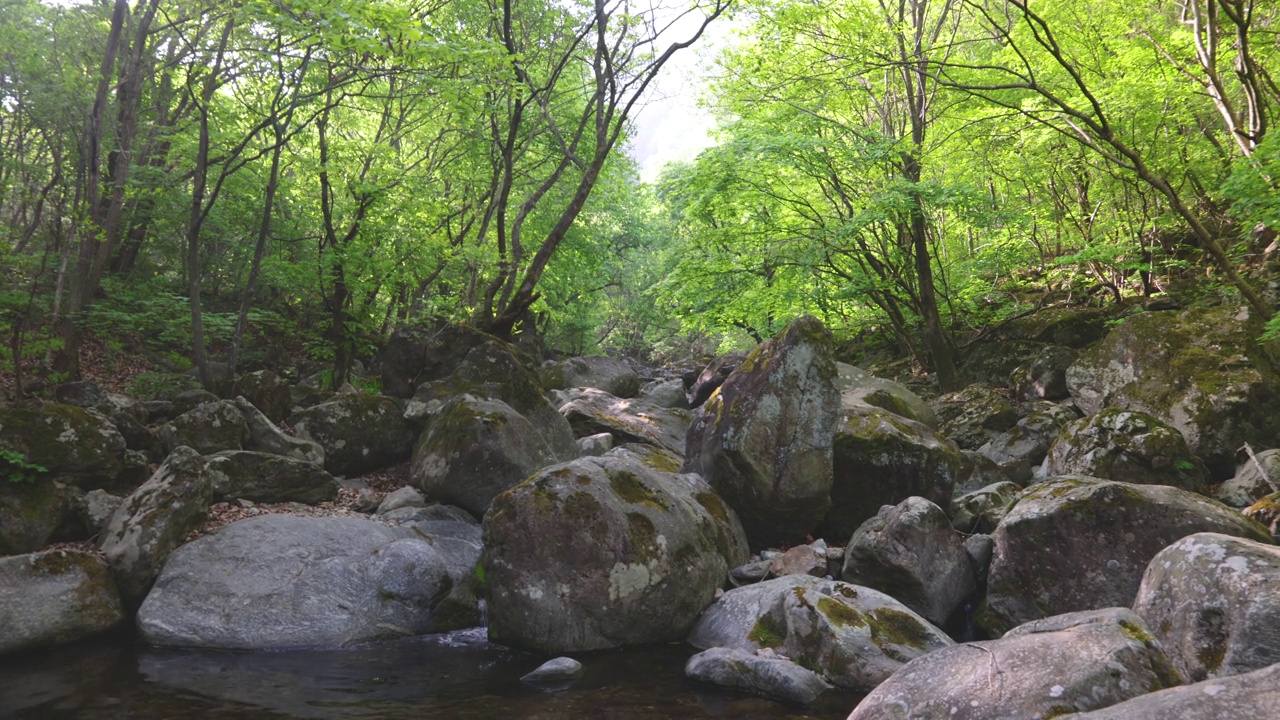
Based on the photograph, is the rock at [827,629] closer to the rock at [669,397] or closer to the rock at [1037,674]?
the rock at [1037,674]

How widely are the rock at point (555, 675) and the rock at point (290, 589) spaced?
Answer: 188 centimetres

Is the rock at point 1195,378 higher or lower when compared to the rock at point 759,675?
higher

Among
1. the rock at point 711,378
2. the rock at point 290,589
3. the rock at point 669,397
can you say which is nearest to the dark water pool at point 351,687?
the rock at point 290,589

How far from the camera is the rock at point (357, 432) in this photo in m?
11.6

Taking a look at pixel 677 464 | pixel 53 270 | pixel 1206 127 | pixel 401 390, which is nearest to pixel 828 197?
pixel 1206 127

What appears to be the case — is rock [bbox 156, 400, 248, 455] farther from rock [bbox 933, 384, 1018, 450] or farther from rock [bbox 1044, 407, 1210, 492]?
rock [bbox 933, 384, 1018, 450]

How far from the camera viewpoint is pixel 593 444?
12.4 metres

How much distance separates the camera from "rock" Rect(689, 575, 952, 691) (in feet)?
19.5

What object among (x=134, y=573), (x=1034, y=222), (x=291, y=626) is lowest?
(x=291, y=626)

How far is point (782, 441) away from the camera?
917 centimetres

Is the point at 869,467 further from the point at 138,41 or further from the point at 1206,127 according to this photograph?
the point at 138,41

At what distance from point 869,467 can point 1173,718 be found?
6.90 m

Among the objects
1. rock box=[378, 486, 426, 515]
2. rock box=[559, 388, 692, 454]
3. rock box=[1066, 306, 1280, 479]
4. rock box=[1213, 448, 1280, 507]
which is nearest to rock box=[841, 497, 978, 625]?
rock box=[1213, 448, 1280, 507]

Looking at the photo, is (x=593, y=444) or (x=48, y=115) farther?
(x=48, y=115)
